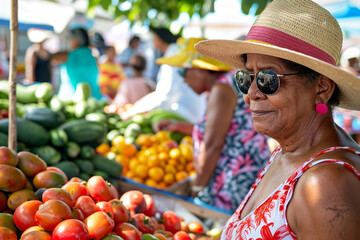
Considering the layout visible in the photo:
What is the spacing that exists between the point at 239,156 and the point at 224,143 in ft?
0.56

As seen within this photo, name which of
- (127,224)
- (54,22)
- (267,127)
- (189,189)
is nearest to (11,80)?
(127,224)

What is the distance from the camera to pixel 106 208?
1.77 metres

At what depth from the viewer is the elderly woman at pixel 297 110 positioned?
1.21 metres

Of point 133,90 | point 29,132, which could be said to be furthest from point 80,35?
point 29,132

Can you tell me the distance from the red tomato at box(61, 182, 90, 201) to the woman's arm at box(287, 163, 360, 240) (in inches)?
41.4

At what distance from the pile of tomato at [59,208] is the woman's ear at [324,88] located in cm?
102

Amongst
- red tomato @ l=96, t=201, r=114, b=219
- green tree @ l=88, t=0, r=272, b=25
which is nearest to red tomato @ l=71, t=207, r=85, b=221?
red tomato @ l=96, t=201, r=114, b=219

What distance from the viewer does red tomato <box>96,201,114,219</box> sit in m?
1.76

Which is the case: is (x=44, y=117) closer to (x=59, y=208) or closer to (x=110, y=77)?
(x=59, y=208)

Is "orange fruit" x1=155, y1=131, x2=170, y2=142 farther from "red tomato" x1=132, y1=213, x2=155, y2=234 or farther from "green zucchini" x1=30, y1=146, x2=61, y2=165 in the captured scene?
"red tomato" x1=132, y1=213, x2=155, y2=234

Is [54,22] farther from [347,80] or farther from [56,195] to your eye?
[347,80]

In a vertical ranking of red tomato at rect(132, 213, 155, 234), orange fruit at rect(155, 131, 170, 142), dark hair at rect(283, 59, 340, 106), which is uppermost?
dark hair at rect(283, 59, 340, 106)

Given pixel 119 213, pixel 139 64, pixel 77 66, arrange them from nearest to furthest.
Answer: pixel 119 213, pixel 77 66, pixel 139 64

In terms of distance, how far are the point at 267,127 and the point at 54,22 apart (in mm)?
4405
